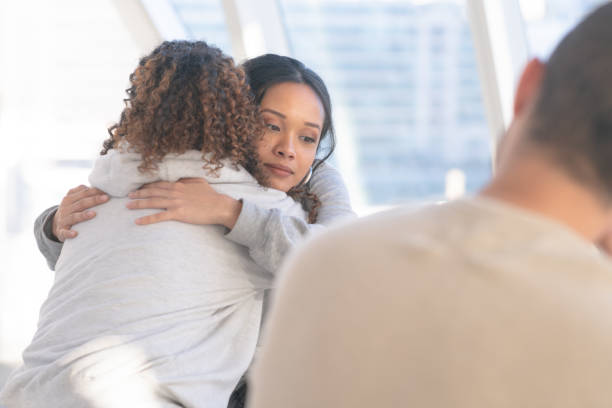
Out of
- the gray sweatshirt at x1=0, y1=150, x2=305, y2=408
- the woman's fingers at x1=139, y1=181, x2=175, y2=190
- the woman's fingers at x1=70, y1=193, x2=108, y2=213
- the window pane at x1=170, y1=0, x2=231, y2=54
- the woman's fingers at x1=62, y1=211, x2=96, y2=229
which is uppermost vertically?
the window pane at x1=170, y1=0, x2=231, y2=54

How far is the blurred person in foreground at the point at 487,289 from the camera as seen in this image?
54 centimetres

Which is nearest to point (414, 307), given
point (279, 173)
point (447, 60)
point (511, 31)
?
point (279, 173)

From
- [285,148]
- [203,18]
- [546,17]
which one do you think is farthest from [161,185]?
[203,18]

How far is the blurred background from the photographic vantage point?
11.7ft

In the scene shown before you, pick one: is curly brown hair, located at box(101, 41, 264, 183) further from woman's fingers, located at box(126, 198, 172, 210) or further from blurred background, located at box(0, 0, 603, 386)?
blurred background, located at box(0, 0, 603, 386)

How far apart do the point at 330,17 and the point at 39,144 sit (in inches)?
80.7

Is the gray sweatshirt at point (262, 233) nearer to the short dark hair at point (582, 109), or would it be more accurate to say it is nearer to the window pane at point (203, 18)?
the short dark hair at point (582, 109)

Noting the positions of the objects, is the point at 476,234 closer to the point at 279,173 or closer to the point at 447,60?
the point at 279,173

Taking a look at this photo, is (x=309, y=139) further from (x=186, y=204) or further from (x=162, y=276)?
(x=162, y=276)

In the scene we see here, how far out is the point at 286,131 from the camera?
187 cm

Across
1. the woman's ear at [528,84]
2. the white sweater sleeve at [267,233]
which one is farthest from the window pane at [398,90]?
the woman's ear at [528,84]

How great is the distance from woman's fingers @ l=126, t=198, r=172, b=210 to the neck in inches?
38.3

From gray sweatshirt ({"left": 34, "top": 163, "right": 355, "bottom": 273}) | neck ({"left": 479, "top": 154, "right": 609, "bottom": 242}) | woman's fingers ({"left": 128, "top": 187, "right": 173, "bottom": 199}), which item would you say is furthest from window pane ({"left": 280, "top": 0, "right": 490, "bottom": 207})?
neck ({"left": 479, "top": 154, "right": 609, "bottom": 242})

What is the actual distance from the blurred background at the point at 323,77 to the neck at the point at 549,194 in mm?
2737
